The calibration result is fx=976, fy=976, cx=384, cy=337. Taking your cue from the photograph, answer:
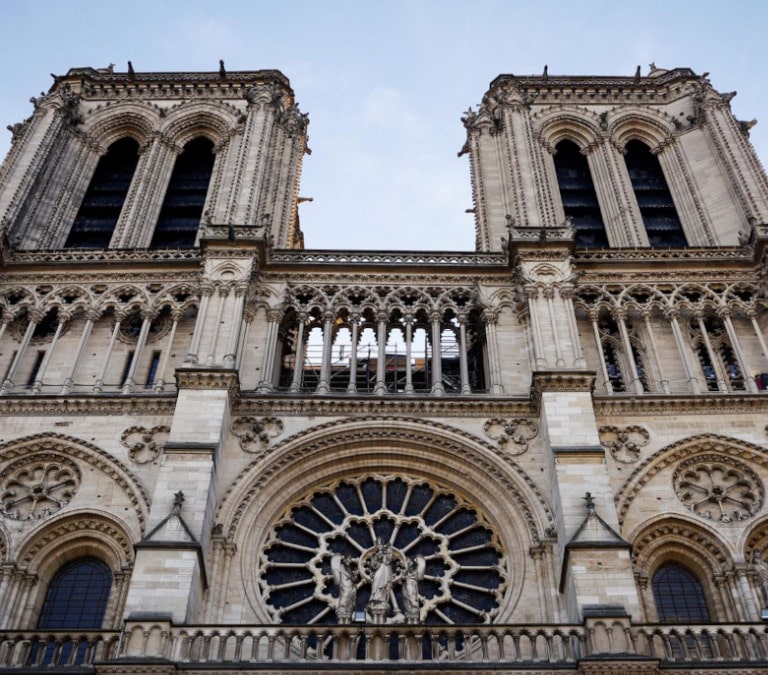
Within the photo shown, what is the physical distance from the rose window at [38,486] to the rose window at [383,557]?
4018 millimetres

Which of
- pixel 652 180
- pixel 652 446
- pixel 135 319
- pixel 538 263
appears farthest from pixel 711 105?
pixel 135 319

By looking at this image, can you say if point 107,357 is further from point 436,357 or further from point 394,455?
point 436,357

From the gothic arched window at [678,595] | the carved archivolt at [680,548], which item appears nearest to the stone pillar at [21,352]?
the carved archivolt at [680,548]

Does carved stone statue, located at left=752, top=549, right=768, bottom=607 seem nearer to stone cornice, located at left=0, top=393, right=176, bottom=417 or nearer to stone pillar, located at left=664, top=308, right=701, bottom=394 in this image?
stone pillar, located at left=664, top=308, right=701, bottom=394

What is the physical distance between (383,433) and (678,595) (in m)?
6.15

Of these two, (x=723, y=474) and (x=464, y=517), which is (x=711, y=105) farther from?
(x=464, y=517)

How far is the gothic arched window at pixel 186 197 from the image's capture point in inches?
1032

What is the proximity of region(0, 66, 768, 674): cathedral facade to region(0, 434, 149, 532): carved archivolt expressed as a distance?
5cm

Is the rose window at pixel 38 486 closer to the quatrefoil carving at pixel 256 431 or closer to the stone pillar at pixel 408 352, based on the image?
the quatrefoil carving at pixel 256 431

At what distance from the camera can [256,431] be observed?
1895 centimetres

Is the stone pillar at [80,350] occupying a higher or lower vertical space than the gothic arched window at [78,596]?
higher

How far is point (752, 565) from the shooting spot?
17.2m

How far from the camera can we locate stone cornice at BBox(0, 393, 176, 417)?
19438 mm

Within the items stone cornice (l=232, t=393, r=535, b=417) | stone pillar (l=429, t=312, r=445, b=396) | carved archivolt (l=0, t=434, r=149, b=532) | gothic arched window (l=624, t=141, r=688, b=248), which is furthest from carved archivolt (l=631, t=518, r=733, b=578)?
gothic arched window (l=624, t=141, r=688, b=248)
